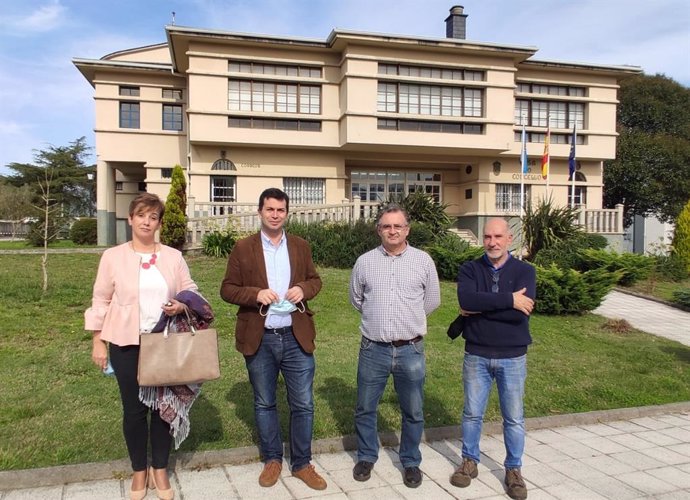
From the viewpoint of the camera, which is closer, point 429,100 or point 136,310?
point 136,310

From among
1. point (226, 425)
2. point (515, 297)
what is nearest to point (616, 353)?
point (515, 297)

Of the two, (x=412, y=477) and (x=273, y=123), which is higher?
(x=273, y=123)

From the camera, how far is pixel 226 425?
4.79 m

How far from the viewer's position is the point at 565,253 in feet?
47.9

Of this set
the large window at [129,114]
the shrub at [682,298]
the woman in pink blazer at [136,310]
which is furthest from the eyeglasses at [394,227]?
the large window at [129,114]

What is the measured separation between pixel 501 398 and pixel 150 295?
267 cm

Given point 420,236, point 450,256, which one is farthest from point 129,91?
point 450,256

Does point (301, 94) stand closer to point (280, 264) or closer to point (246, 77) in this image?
point (246, 77)

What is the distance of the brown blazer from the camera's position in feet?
12.3

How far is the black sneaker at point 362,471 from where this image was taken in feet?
13.1

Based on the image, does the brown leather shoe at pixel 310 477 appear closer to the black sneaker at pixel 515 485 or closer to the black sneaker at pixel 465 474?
the black sneaker at pixel 465 474

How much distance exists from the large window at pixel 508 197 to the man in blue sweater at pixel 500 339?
21060mm

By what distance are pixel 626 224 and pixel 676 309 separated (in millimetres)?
20721

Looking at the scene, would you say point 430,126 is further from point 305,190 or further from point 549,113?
point 549,113
